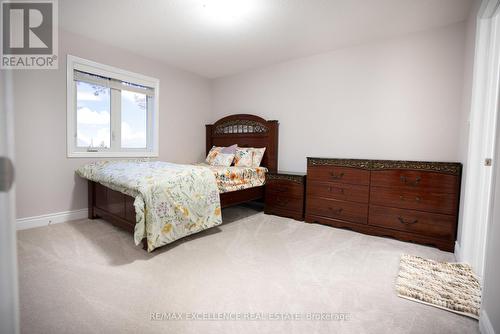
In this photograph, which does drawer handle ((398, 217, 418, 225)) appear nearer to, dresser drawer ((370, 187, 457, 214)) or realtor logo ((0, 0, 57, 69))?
dresser drawer ((370, 187, 457, 214))

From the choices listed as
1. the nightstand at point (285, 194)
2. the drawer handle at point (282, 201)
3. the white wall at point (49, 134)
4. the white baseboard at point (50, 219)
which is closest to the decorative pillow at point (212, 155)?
the nightstand at point (285, 194)

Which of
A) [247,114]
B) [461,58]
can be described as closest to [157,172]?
[247,114]

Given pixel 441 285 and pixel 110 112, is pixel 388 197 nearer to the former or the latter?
pixel 441 285

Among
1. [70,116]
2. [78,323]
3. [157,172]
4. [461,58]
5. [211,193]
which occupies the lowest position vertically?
[78,323]

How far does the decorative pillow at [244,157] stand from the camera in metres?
3.80

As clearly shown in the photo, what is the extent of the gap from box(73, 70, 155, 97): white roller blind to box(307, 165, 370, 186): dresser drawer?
9.20 feet

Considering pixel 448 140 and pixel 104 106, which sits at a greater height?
pixel 104 106

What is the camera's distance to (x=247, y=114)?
13.8ft

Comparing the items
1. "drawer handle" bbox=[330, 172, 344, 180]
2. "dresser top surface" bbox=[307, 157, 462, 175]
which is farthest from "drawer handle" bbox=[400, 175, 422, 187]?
"drawer handle" bbox=[330, 172, 344, 180]

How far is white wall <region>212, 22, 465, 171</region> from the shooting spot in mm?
2619

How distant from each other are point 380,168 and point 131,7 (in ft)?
10.2

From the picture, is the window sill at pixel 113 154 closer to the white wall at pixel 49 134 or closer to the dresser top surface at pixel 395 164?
the white wall at pixel 49 134

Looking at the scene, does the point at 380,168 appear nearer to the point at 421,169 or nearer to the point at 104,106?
the point at 421,169

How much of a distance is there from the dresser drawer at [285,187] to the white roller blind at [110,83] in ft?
7.91
